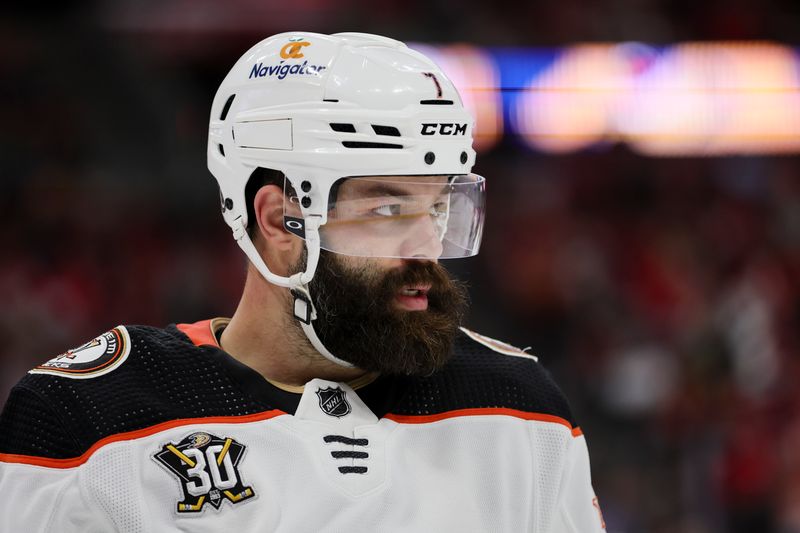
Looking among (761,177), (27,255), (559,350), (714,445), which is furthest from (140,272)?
(761,177)

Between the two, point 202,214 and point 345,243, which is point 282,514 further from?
point 202,214

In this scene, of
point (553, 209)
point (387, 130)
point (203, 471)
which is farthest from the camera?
point (553, 209)

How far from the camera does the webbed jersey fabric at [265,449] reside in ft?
5.79

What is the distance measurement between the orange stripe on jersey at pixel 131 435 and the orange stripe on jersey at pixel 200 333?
0.18 metres

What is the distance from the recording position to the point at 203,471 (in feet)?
5.88

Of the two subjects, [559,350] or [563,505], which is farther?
[559,350]

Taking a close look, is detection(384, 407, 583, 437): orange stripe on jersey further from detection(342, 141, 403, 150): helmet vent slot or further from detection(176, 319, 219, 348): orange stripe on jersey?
detection(342, 141, 403, 150): helmet vent slot

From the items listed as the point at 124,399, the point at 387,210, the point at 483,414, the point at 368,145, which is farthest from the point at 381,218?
the point at 124,399

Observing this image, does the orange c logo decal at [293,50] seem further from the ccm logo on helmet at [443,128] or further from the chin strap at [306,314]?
the chin strap at [306,314]

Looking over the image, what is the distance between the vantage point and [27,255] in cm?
671

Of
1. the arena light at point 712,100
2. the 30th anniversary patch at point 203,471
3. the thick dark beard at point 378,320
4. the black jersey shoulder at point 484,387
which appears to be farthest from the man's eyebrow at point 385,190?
the arena light at point 712,100

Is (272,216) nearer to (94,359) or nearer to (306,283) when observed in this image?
(306,283)

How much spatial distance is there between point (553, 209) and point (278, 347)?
6.37 metres

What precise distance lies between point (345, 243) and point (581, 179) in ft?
22.9
